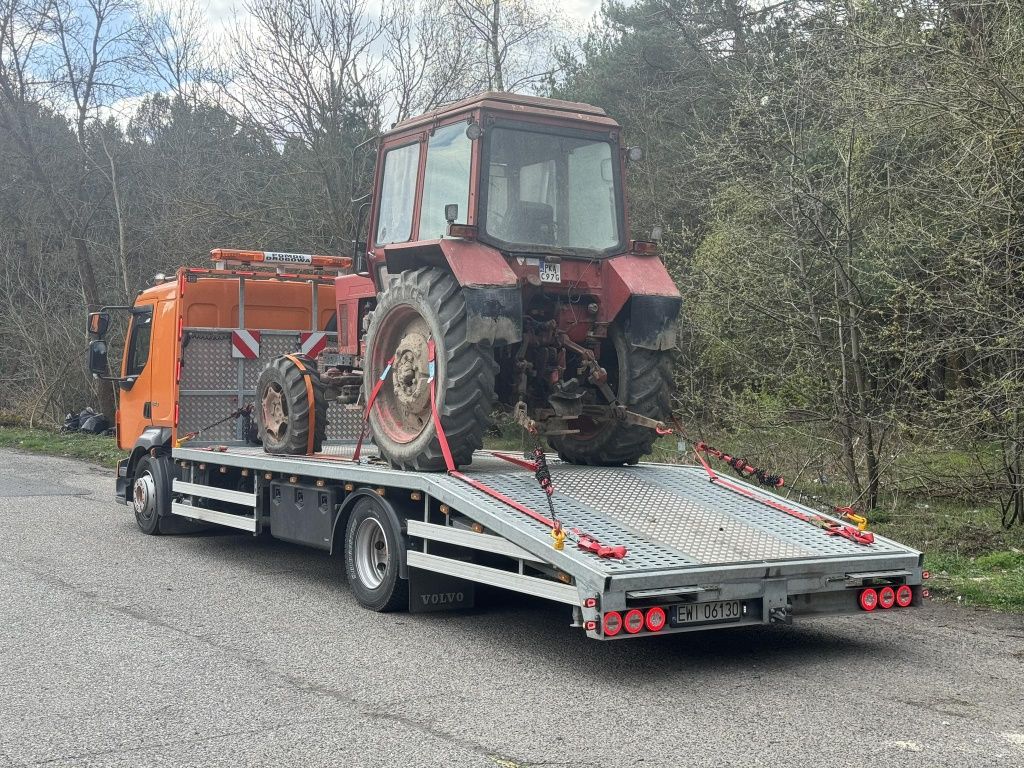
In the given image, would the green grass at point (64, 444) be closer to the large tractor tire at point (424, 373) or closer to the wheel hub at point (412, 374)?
the large tractor tire at point (424, 373)

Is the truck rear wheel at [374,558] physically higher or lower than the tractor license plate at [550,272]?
lower

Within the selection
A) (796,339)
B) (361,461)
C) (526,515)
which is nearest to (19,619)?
(361,461)

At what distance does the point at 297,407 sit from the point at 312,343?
2513 millimetres

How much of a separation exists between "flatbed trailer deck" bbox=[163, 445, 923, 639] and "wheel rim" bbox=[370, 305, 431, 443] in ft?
1.21

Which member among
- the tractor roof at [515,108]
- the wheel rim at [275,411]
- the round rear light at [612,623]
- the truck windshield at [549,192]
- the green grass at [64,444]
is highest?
the tractor roof at [515,108]

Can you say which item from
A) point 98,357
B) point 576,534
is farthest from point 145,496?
point 576,534

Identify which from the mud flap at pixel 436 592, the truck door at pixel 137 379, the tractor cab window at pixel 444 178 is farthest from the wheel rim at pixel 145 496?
the mud flap at pixel 436 592

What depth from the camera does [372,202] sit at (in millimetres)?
9797

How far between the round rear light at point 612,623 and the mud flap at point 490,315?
8.30 feet

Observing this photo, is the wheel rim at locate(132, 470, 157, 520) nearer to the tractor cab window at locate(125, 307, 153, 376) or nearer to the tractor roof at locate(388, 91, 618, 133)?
the tractor cab window at locate(125, 307, 153, 376)

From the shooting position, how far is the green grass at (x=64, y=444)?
22047 millimetres

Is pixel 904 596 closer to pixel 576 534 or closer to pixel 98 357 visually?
pixel 576 534

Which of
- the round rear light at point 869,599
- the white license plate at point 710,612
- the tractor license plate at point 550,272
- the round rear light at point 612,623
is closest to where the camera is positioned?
the round rear light at point 612,623

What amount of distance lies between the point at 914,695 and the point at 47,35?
25.1m
